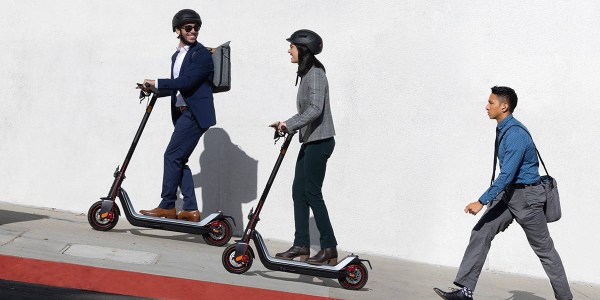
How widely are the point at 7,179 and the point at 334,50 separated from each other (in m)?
3.43

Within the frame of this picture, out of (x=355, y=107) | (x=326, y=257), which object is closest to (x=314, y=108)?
(x=326, y=257)


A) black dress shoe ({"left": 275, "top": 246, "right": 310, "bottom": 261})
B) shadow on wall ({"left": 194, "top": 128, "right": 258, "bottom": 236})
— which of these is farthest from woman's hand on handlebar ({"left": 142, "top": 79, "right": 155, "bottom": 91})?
black dress shoe ({"left": 275, "top": 246, "right": 310, "bottom": 261})

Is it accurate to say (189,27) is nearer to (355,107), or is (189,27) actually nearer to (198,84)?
(198,84)

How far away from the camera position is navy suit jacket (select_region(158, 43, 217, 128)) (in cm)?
892

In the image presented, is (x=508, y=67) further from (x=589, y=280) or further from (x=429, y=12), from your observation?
(x=589, y=280)

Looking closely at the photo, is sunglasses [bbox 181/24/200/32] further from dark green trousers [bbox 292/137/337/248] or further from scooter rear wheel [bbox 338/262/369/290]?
scooter rear wheel [bbox 338/262/369/290]

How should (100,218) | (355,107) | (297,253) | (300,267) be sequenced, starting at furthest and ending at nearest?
1. (355,107)
2. (100,218)
3. (297,253)
4. (300,267)

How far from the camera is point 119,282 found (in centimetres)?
715

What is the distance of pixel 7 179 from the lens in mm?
10258

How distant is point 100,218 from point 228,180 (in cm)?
156

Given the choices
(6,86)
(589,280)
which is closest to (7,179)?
(6,86)

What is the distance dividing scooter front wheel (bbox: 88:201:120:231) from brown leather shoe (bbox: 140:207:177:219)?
226 mm

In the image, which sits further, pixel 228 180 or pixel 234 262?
pixel 228 180

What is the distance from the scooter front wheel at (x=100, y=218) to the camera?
8.80m
